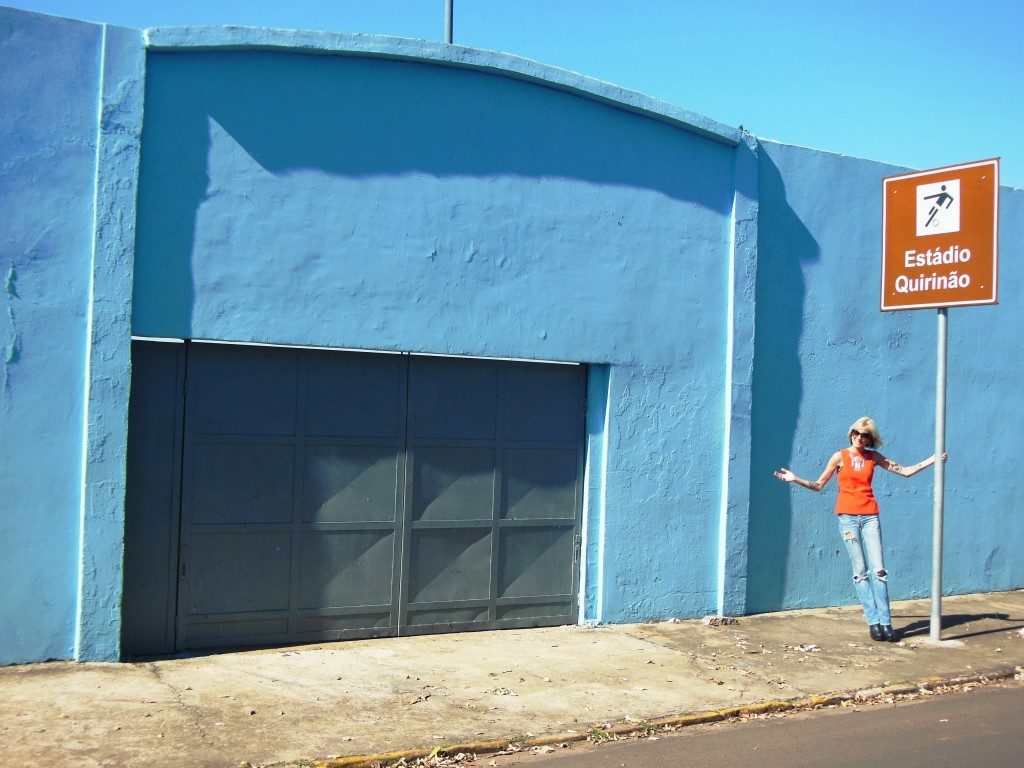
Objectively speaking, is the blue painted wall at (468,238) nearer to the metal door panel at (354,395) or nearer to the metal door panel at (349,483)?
the metal door panel at (354,395)

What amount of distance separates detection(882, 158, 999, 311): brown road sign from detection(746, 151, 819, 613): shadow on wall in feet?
3.38

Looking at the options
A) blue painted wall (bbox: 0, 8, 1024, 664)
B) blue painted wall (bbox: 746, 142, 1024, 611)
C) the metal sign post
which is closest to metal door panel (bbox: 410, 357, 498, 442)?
blue painted wall (bbox: 0, 8, 1024, 664)

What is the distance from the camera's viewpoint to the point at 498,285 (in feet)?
30.4

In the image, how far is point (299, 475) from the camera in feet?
28.2

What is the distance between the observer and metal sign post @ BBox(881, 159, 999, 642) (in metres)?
9.34

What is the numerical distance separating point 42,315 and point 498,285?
3.56 m

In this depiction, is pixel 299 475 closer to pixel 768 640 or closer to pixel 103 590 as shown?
pixel 103 590

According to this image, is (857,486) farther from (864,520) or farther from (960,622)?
(960,622)

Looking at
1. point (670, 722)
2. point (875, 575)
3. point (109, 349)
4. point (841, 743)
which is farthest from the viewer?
point (875, 575)

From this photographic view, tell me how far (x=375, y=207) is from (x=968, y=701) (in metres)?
5.76

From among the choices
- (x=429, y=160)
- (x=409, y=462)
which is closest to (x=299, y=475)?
(x=409, y=462)

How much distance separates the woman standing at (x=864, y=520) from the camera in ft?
31.4

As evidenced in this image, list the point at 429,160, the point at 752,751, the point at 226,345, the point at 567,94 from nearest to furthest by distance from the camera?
1. the point at 752,751
2. the point at 226,345
3. the point at 429,160
4. the point at 567,94

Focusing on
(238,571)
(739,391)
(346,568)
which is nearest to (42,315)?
(238,571)
